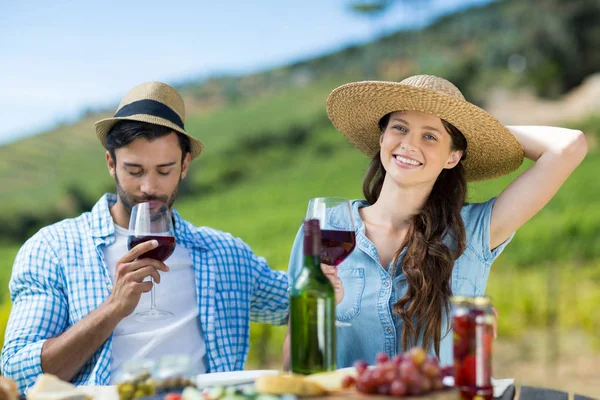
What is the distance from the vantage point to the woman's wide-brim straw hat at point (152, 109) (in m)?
2.72

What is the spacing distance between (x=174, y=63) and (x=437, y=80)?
50.4 ft

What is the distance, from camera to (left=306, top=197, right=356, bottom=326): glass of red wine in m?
1.85

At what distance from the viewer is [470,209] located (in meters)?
2.68

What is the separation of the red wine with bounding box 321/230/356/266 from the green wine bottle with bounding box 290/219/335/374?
229 mm

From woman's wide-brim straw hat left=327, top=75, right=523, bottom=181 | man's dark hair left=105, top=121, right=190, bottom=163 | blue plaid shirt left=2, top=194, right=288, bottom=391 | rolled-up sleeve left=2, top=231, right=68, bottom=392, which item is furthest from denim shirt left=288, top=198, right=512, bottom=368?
rolled-up sleeve left=2, top=231, right=68, bottom=392

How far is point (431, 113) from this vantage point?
255cm

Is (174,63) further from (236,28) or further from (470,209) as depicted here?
(470,209)

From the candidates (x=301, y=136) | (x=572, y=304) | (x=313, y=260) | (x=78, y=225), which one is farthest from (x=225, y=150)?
(x=313, y=260)

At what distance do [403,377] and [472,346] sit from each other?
235mm

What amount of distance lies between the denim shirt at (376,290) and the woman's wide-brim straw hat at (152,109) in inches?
28.8

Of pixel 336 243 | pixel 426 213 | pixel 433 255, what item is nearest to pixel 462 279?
pixel 433 255

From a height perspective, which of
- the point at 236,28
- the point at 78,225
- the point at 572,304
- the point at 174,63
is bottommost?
the point at 572,304

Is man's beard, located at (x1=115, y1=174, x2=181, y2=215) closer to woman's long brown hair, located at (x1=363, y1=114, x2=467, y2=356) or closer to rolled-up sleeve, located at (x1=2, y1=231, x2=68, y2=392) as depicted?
rolled-up sleeve, located at (x1=2, y1=231, x2=68, y2=392)

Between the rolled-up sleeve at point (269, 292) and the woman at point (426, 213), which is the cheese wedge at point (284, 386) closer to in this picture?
the woman at point (426, 213)
